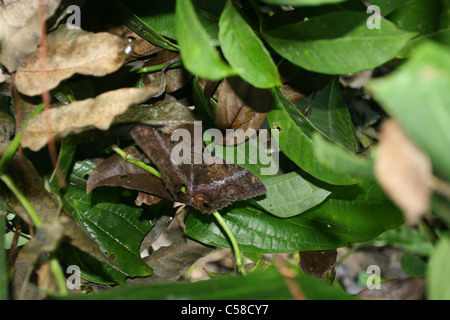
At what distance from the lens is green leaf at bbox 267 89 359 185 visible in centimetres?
81

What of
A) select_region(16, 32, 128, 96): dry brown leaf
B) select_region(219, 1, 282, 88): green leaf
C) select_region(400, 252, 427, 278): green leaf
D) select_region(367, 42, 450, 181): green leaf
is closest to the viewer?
select_region(367, 42, 450, 181): green leaf

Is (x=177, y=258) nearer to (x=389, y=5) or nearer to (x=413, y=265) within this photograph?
(x=389, y=5)

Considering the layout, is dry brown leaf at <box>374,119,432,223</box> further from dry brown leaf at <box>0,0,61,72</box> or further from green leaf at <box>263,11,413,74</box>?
dry brown leaf at <box>0,0,61,72</box>

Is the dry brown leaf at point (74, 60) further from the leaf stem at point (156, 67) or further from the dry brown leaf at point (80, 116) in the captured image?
the leaf stem at point (156, 67)

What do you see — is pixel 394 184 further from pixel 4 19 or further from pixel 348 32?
pixel 4 19

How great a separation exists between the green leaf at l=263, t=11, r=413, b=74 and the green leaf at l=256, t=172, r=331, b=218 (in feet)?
0.94

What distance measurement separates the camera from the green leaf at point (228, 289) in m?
0.56

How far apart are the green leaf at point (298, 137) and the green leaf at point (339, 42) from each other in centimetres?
13

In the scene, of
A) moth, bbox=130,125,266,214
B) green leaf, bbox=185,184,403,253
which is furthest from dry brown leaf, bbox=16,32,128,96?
green leaf, bbox=185,184,403,253

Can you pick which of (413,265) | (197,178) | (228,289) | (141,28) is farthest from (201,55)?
(413,265)

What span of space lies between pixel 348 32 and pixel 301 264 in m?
0.61

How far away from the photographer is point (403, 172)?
0.35 metres

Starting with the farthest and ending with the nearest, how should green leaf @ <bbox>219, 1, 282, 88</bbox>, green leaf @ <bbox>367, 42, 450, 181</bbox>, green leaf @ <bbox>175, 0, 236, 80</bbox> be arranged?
green leaf @ <bbox>219, 1, 282, 88</bbox>, green leaf @ <bbox>175, 0, 236, 80</bbox>, green leaf @ <bbox>367, 42, 450, 181</bbox>

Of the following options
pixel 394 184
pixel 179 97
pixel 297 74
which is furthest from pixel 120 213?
pixel 394 184
